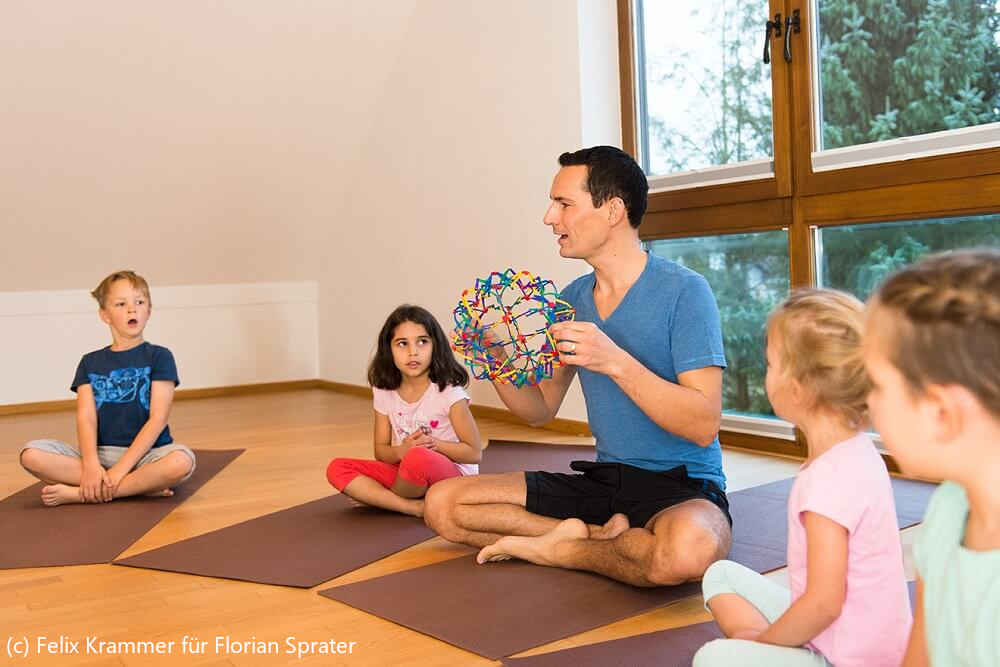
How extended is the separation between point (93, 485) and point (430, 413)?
125 centimetres

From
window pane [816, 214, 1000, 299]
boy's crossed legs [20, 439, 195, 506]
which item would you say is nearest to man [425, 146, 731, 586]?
window pane [816, 214, 1000, 299]

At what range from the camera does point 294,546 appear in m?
3.02

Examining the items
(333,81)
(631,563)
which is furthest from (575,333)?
(333,81)

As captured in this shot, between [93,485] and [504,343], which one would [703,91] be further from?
[93,485]

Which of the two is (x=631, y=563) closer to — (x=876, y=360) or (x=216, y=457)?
(x=876, y=360)

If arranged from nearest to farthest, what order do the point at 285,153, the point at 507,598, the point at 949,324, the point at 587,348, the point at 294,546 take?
the point at 949,324, the point at 587,348, the point at 507,598, the point at 294,546, the point at 285,153

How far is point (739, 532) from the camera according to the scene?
9.78 ft

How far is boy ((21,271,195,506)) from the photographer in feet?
12.3

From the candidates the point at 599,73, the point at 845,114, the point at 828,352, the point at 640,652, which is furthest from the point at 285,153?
the point at 828,352

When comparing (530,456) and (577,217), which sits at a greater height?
(577,217)

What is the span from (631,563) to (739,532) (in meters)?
0.67

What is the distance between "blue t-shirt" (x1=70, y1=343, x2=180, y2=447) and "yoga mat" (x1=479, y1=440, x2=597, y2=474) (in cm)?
127

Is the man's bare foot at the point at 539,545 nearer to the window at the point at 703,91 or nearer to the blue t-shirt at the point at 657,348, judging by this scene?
the blue t-shirt at the point at 657,348

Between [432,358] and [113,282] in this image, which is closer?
[432,358]
